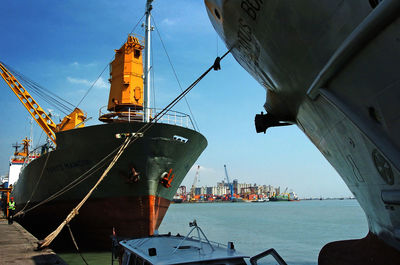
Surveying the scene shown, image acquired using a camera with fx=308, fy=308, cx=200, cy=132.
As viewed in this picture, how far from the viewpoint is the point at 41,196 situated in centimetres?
1328

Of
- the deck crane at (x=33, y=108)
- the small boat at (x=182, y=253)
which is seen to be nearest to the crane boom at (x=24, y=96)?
the deck crane at (x=33, y=108)

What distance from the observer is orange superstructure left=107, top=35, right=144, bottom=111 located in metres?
15.4

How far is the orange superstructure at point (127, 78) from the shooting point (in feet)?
50.6

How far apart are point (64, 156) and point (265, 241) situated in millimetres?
13848

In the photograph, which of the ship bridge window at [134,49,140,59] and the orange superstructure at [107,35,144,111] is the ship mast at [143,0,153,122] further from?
the ship bridge window at [134,49,140,59]

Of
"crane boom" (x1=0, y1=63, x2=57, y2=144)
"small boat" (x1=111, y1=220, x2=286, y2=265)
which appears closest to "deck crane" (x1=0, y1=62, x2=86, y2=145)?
"crane boom" (x1=0, y1=63, x2=57, y2=144)

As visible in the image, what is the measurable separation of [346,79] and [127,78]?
1364 centimetres

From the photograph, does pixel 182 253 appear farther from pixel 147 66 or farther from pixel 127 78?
pixel 127 78

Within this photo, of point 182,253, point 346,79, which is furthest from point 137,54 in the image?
point 346,79

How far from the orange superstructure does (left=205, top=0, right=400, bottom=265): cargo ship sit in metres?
10.6

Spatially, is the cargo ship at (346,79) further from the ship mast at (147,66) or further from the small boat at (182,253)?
the ship mast at (147,66)

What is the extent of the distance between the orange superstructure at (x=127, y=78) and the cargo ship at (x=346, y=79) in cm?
1058

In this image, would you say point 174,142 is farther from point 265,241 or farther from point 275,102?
point 265,241

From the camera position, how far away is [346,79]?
3320mm
